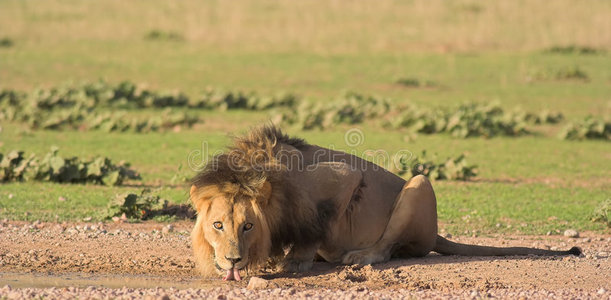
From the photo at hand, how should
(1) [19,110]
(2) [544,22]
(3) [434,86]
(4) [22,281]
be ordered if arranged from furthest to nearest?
(2) [544,22]
(3) [434,86]
(1) [19,110]
(4) [22,281]

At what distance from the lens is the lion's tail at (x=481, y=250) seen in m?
7.84

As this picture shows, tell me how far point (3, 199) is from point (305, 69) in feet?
57.5

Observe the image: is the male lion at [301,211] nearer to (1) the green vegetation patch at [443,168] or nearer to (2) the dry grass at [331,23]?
(1) the green vegetation patch at [443,168]

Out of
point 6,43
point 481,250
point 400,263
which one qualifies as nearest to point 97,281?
point 400,263

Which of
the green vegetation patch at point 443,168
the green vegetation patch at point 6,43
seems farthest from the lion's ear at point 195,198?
the green vegetation patch at point 6,43

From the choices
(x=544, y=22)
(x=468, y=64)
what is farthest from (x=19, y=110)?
(x=544, y=22)

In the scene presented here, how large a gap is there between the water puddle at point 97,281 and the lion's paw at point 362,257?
1.19m

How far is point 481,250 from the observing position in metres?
7.84

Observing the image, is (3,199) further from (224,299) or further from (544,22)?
(544,22)

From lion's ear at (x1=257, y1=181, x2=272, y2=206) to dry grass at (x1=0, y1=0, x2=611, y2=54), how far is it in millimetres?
25337

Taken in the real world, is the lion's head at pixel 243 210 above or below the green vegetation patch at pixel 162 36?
below

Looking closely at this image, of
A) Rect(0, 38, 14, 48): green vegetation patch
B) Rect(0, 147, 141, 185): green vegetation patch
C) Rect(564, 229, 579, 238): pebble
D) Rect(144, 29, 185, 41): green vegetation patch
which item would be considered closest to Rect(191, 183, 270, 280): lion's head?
Rect(564, 229, 579, 238): pebble

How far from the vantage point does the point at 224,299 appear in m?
6.23

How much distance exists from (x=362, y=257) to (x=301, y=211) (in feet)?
3.08
